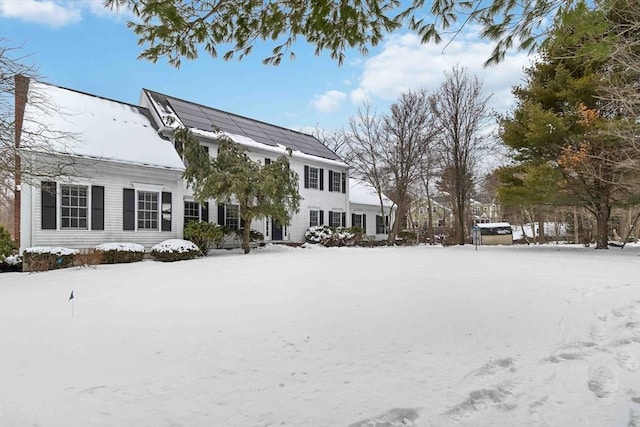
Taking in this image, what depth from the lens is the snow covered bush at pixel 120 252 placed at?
42.0ft

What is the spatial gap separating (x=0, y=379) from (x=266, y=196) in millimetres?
12613

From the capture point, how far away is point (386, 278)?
8.16m

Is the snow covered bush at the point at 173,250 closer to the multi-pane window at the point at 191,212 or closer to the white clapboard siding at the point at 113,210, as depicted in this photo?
the white clapboard siding at the point at 113,210

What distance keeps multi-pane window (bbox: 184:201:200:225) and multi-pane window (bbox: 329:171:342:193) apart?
30.6 ft

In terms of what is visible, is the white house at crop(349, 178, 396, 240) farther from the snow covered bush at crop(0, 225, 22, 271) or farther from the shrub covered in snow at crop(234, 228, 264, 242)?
the snow covered bush at crop(0, 225, 22, 271)

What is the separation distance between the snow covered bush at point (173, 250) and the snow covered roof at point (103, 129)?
2.86 metres

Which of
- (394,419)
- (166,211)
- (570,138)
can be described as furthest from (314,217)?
(394,419)

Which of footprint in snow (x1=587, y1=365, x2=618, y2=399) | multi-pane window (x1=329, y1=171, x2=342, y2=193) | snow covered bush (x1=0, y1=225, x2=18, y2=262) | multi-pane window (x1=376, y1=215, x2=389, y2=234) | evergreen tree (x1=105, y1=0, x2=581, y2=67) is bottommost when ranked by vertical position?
footprint in snow (x1=587, y1=365, x2=618, y2=399)

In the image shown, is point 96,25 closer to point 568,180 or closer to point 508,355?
point 508,355

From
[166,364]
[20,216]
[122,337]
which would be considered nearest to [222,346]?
[166,364]

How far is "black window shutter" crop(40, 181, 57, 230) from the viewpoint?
12.5m

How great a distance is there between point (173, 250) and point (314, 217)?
9.94 m

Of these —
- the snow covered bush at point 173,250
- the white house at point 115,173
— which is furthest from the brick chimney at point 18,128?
the snow covered bush at point 173,250

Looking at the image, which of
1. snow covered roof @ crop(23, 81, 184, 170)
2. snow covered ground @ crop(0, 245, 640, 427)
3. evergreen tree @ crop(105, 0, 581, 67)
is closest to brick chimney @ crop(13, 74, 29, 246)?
snow covered roof @ crop(23, 81, 184, 170)
